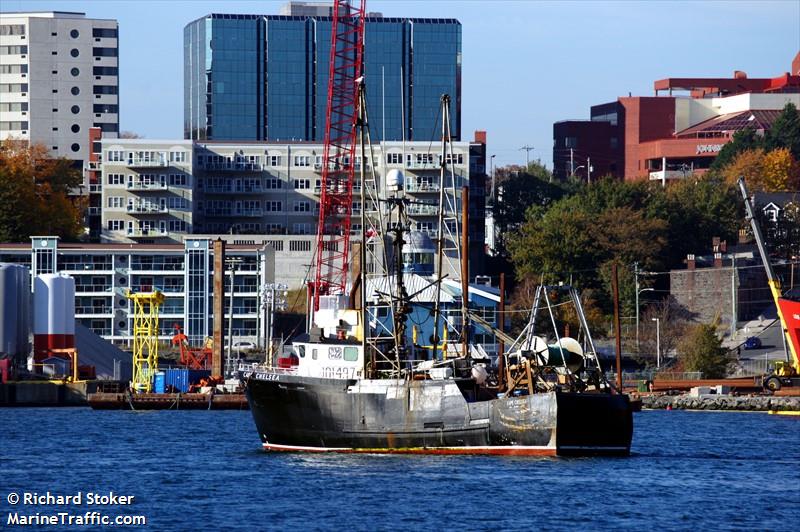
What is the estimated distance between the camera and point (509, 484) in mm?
57219

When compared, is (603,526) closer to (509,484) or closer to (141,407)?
(509,484)

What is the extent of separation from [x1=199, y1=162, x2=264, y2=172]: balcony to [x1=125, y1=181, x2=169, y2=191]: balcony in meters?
6.52

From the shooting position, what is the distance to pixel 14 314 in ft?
413

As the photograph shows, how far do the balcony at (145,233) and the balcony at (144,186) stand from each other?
14.7 feet

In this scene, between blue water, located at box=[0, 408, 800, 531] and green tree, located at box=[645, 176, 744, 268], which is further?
green tree, located at box=[645, 176, 744, 268]

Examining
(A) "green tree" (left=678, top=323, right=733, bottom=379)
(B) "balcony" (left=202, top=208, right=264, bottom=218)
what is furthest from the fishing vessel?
(B) "balcony" (left=202, top=208, right=264, bottom=218)

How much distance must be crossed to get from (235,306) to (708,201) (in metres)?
52.6

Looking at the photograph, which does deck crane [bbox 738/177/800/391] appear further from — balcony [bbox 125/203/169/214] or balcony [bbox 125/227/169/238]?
balcony [bbox 125/203/169/214]

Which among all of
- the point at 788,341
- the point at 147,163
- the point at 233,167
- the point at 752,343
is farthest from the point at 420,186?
the point at 788,341

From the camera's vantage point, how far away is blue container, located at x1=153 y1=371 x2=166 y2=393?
372ft

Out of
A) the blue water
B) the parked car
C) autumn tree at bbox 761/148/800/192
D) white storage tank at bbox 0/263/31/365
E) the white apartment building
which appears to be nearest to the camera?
the blue water

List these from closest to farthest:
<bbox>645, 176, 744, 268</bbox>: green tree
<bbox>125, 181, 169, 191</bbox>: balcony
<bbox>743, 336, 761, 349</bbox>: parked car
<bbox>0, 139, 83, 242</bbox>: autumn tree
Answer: <bbox>743, 336, 761, 349</bbox>: parked car → <bbox>645, 176, 744, 268</bbox>: green tree → <bbox>0, 139, 83, 242</bbox>: autumn tree → <bbox>125, 181, 169, 191</bbox>: balcony

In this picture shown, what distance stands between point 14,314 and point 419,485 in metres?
74.7

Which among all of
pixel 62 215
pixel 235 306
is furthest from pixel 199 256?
pixel 62 215
